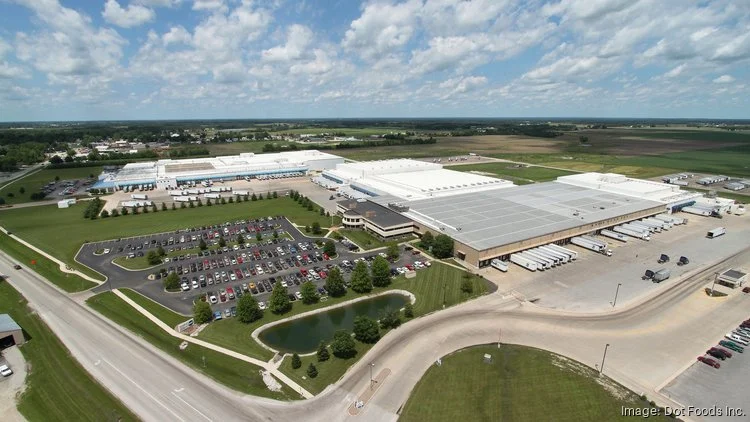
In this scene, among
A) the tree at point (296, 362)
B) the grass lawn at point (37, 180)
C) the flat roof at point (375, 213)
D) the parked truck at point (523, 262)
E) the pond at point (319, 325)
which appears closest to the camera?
the tree at point (296, 362)

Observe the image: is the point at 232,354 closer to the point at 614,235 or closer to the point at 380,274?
the point at 380,274

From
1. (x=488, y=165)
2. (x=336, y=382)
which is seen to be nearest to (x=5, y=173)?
(x=336, y=382)

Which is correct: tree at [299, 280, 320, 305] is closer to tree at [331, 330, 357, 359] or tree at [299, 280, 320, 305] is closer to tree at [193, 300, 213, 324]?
tree at [331, 330, 357, 359]

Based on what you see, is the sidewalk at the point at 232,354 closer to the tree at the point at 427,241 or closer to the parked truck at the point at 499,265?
the tree at the point at 427,241

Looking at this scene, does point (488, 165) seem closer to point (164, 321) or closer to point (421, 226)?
point (421, 226)

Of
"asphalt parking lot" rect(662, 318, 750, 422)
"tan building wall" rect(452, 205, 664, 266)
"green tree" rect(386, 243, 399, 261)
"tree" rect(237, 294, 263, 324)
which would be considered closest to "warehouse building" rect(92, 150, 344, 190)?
"green tree" rect(386, 243, 399, 261)

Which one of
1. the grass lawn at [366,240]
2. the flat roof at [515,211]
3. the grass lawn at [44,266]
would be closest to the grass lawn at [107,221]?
the grass lawn at [44,266]

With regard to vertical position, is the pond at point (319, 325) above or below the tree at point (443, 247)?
below
